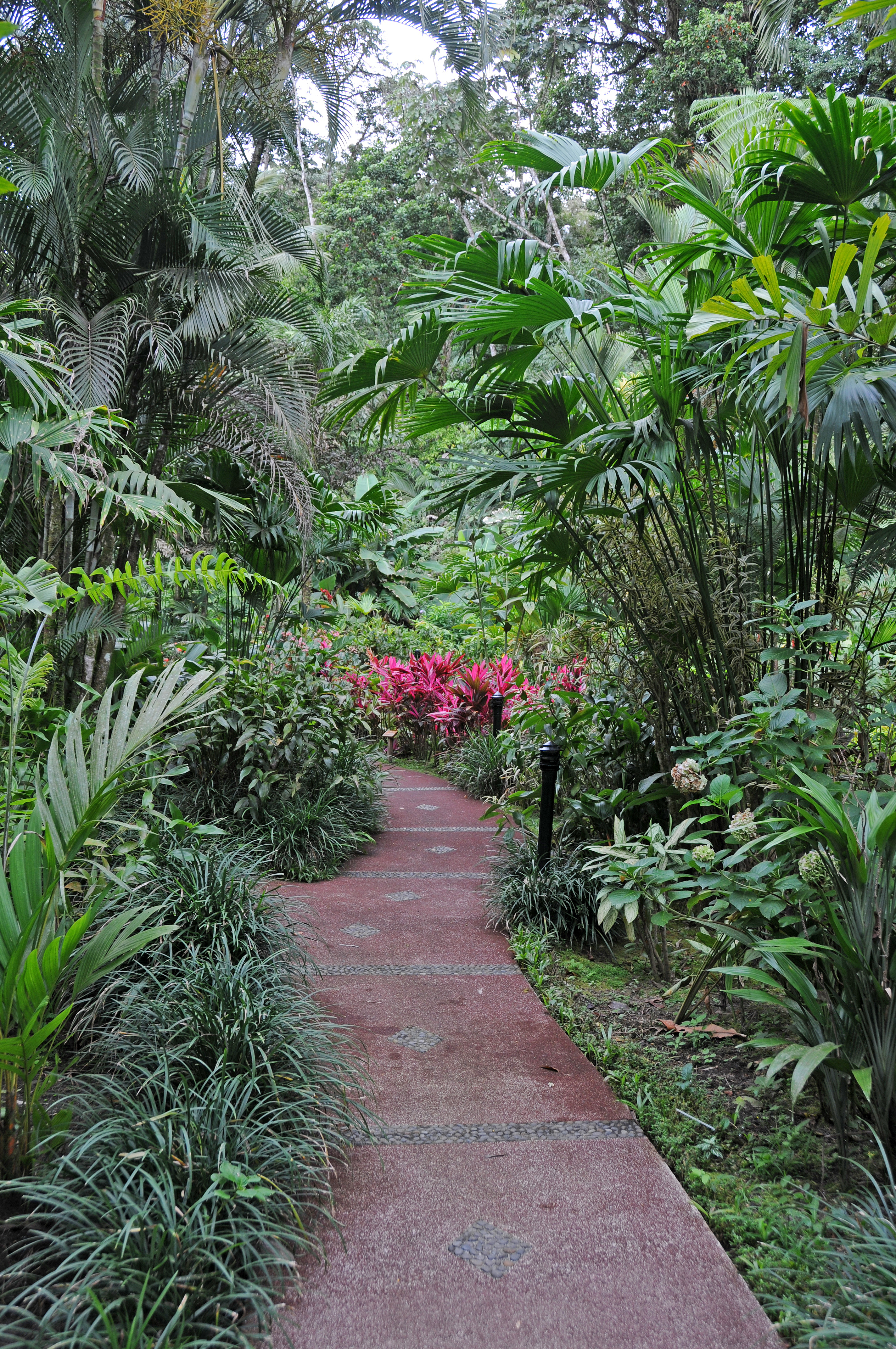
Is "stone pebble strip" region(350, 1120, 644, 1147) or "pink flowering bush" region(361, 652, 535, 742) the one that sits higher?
"pink flowering bush" region(361, 652, 535, 742)

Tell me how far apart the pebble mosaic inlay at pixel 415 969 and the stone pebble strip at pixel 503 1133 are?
1122 mm

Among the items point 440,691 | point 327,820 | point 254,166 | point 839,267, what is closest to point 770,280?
point 839,267

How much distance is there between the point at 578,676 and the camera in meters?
6.14

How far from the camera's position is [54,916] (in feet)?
6.80

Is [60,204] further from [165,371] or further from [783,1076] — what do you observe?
[783,1076]

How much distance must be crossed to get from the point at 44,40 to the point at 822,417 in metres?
6.35

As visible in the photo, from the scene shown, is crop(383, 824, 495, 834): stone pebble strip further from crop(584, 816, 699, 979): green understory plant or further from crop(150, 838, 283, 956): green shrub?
crop(584, 816, 699, 979): green understory plant

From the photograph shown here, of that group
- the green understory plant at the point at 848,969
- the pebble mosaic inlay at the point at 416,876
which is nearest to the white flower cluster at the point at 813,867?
the green understory plant at the point at 848,969

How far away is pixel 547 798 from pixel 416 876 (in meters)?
1.25

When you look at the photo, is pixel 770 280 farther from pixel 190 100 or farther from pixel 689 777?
pixel 190 100

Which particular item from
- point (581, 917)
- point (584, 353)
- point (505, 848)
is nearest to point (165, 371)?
point (584, 353)

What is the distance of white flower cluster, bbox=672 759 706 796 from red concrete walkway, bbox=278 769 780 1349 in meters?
0.96

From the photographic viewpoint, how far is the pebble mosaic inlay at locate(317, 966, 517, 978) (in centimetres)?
355

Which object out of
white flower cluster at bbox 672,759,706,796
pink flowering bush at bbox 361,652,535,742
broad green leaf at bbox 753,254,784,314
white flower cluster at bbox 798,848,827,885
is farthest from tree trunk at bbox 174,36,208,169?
white flower cluster at bbox 798,848,827,885
